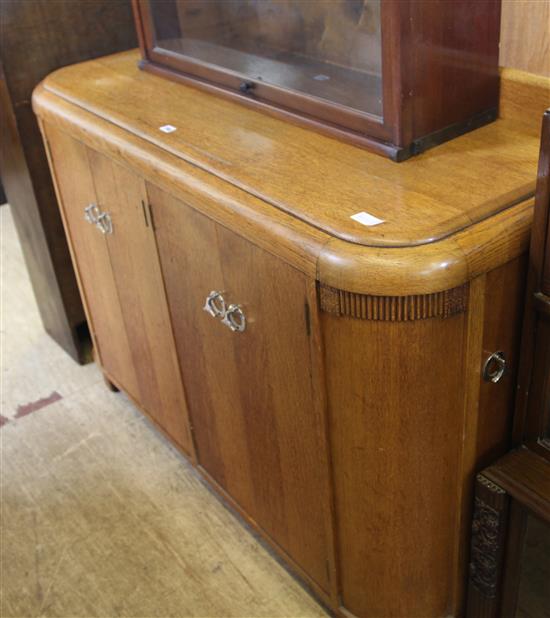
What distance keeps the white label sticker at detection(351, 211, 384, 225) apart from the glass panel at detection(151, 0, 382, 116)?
0.25 m

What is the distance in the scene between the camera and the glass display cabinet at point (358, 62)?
48.8 inches

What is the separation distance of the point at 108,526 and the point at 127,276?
1.88 feet

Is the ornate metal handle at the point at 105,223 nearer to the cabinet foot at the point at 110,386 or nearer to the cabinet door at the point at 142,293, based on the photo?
the cabinet door at the point at 142,293

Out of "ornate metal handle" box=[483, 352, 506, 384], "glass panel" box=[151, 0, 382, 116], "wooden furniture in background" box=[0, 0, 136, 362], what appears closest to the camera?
"ornate metal handle" box=[483, 352, 506, 384]

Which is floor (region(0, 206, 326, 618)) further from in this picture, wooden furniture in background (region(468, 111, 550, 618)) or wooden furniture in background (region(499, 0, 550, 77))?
wooden furniture in background (region(499, 0, 550, 77))

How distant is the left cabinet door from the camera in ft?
5.30

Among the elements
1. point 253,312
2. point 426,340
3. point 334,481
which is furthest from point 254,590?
point 426,340

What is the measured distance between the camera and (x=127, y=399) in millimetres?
2260

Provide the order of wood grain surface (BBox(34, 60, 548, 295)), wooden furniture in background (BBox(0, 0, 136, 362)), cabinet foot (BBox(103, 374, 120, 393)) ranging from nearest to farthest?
wood grain surface (BBox(34, 60, 548, 295))
wooden furniture in background (BBox(0, 0, 136, 362))
cabinet foot (BBox(103, 374, 120, 393))

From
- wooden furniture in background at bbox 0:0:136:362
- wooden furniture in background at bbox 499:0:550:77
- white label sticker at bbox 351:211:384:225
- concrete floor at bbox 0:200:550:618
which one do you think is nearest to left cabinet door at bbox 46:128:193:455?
concrete floor at bbox 0:200:550:618

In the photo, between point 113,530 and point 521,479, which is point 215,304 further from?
point 113,530

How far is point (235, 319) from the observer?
139cm

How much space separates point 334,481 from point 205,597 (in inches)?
20.3

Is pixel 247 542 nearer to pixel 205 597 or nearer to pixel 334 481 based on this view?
pixel 205 597
